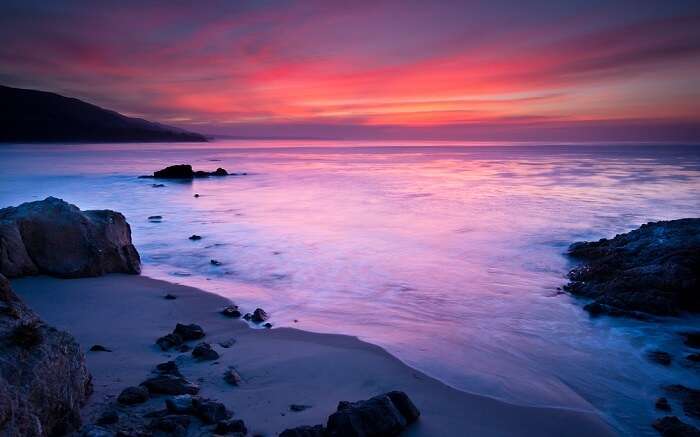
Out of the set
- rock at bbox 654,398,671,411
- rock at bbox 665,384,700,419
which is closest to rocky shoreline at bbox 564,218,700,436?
rock at bbox 665,384,700,419

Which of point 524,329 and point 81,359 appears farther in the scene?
point 524,329

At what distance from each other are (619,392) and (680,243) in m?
4.78

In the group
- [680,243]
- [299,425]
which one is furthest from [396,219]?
[299,425]

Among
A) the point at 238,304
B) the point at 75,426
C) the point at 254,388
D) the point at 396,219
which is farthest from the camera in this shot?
the point at 396,219

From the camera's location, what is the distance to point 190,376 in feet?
15.8

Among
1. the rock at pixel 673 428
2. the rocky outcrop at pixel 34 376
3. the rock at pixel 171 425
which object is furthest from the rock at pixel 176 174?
the rock at pixel 673 428

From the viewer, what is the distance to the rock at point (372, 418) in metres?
3.68

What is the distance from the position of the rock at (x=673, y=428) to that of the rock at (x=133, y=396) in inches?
182

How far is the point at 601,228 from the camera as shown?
51.5 feet

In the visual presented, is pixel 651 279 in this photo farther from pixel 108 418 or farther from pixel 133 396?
A: pixel 108 418

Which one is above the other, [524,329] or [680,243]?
[680,243]

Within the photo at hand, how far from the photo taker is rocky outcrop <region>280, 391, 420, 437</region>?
12.0ft

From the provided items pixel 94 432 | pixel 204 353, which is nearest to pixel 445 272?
pixel 204 353

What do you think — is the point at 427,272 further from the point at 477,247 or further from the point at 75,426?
the point at 75,426
